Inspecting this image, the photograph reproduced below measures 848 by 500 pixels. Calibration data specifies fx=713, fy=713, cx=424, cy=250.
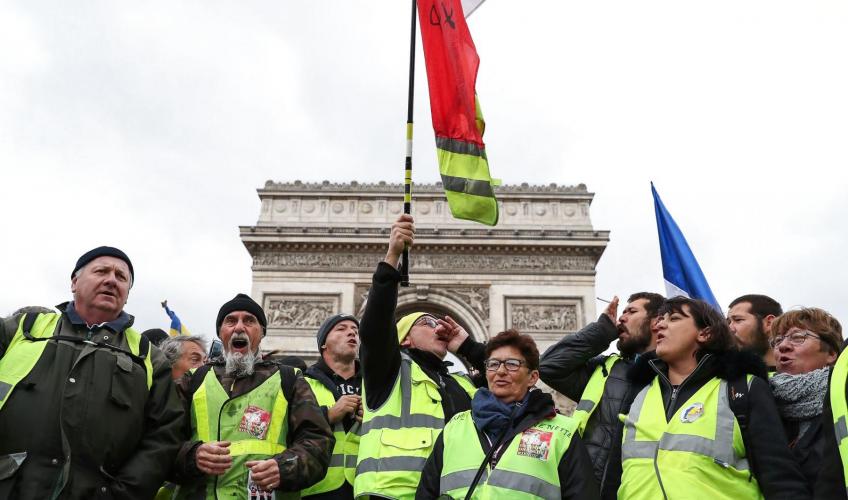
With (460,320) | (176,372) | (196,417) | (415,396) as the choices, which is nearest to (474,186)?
(415,396)

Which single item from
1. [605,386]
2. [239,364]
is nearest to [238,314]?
[239,364]

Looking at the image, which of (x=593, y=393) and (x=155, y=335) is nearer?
(x=593, y=393)

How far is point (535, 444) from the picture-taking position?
285 centimetres

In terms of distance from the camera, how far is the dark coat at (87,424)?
→ 9.23ft

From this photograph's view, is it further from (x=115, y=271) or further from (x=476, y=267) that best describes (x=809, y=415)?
(x=476, y=267)

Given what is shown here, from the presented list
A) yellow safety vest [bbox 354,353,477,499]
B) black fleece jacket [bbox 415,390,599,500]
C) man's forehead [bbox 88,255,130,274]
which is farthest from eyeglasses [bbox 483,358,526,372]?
man's forehead [bbox 88,255,130,274]

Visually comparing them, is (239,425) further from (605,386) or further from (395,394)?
(605,386)

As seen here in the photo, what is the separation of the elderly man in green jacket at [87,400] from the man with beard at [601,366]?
194 cm

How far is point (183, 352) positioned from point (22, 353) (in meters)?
2.46

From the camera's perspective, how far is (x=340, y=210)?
23922 millimetres

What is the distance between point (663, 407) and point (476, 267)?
20319mm

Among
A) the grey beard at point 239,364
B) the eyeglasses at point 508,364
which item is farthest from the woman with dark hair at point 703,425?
the grey beard at point 239,364

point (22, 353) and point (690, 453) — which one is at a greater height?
point (22, 353)

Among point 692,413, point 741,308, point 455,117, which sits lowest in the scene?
point 692,413
